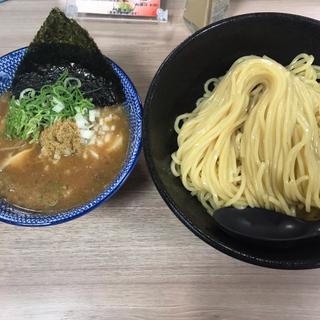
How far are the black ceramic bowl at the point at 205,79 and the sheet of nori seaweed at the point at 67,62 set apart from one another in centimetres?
17

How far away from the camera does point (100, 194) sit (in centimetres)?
112

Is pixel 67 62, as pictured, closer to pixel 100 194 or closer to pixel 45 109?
pixel 45 109

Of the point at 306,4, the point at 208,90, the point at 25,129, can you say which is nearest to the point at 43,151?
the point at 25,129

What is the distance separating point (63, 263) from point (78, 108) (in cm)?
43

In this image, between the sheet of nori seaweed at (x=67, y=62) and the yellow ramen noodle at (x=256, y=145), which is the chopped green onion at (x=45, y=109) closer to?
the sheet of nori seaweed at (x=67, y=62)

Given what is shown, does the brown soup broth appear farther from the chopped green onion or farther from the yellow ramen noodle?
the yellow ramen noodle

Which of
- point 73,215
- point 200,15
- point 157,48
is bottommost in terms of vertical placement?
point 73,215

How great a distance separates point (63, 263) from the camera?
1.22 meters

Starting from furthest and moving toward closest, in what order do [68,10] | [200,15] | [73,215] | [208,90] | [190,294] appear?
[68,10] → [200,15] → [208,90] → [190,294] → [73,215]

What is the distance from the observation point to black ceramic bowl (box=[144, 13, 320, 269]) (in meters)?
0.97

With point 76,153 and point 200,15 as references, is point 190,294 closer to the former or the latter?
point 76,153

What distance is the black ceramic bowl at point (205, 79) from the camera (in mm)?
971

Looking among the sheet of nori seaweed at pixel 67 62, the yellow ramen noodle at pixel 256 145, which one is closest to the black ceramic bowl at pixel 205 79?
the yellow ramen noodle at pixel 256 145

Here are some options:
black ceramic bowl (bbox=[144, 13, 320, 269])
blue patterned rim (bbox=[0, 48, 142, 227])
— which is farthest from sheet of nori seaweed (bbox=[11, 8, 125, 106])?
black ceramic bowl (bbox=[144, 13, 320, 269])
